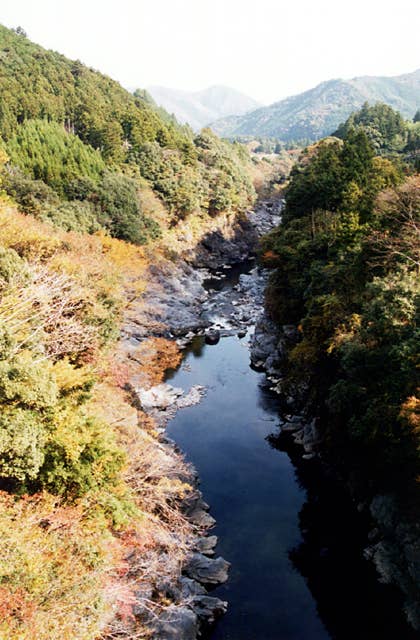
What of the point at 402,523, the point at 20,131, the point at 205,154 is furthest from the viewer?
the point at 205,154

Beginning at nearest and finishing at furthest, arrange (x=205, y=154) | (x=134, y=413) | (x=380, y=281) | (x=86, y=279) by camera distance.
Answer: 1. (x=380, y=281)
2. (x=134, y=413)
3. (x=86, y=279)
4. (x=205, y=154)

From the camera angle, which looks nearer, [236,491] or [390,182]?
[236,491]

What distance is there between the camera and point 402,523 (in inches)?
648

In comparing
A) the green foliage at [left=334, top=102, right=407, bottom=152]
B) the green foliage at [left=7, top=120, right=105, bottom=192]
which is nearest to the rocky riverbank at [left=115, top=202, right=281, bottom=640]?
the green foliage at [left=7, top=120, right=105, bottom=192]

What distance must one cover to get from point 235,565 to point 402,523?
6.90 metres

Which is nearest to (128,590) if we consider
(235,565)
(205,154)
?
Answer: (235,565)

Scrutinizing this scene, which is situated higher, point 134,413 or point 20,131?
point 20,131

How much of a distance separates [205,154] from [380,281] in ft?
215

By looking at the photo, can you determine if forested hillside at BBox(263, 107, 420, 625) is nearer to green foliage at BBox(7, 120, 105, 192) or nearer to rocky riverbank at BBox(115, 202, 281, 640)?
rocky riverbank at BBox(115, 202, 281, 640)

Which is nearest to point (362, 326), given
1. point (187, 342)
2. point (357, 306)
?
point (357, 306)

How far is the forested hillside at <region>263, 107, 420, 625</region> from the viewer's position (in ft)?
54.4

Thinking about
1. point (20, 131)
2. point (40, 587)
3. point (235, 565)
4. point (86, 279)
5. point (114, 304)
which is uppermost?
point (20, 131)

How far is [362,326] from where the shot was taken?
65.5 ft

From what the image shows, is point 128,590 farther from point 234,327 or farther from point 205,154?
point 205,154
